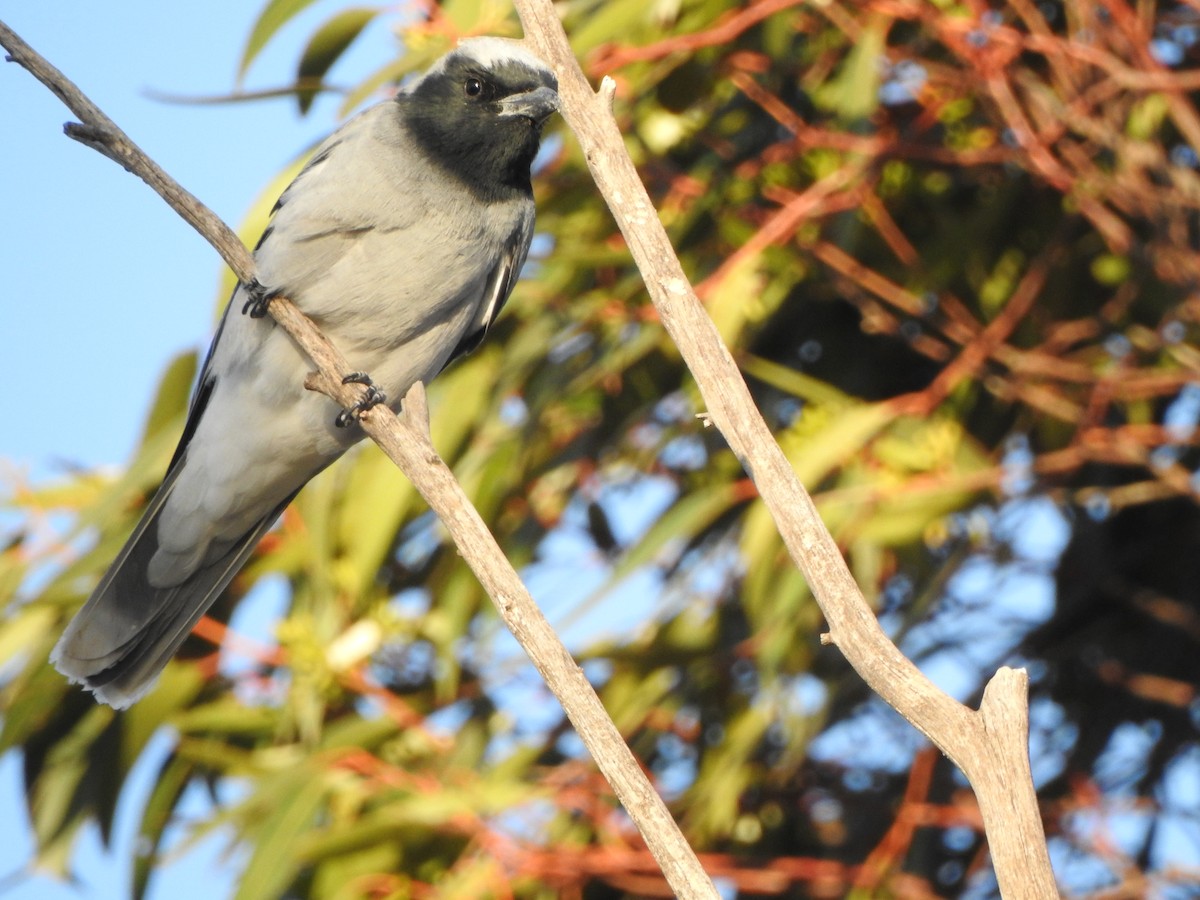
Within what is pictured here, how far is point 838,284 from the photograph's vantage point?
3.78 meters

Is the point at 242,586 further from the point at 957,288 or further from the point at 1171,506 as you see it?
the point at 1171,506

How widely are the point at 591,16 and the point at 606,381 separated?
90 centimetres

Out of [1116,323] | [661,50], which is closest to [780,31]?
[661,50]

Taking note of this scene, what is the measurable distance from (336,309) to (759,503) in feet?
3.80

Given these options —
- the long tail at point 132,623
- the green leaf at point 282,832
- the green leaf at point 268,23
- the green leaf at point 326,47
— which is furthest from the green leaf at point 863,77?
the green leaf at point 282,832

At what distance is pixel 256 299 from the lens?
2980 mm

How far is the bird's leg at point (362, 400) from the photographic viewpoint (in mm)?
Result: 2663

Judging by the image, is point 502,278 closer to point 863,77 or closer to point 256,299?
point 256,299

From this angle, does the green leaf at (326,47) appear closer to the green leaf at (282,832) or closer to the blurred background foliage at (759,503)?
the blurred background foliage at (759,503)

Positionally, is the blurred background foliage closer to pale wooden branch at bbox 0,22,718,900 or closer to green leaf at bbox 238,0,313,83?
green leaf at bbox 238,0,313,83

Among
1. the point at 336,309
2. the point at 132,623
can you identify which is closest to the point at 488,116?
the point at 336,309

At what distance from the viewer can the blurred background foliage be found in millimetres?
3588

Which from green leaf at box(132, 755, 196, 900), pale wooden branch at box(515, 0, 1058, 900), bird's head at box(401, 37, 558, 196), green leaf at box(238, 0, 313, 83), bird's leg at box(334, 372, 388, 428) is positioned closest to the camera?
pale wooden branch at box(515, 0, 1058, 900)

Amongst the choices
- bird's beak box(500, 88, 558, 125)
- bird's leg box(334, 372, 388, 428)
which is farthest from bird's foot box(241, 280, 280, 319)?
bird's beak box(500, 88, 558, 125)
